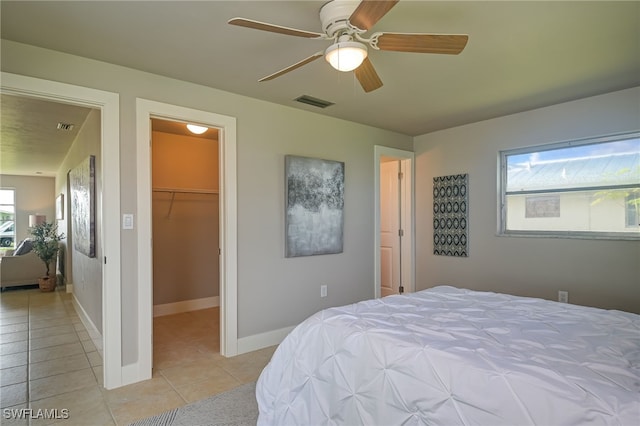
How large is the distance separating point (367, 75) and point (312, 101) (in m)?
1.36

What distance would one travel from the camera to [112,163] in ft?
8.50

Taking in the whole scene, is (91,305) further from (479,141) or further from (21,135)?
(479,141)

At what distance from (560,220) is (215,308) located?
4.37m

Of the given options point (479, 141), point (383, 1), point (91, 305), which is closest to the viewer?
→ point (383, 1)

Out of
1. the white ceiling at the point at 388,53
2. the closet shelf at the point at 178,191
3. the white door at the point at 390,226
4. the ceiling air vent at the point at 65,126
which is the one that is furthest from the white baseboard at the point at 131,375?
the white door at the point at 390,226

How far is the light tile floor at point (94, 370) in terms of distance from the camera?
7.55ft

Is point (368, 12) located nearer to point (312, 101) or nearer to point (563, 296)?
point (312, 101)

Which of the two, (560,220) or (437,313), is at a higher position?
(560,220)

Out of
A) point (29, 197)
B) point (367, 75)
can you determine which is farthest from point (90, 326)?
point (29, 197)

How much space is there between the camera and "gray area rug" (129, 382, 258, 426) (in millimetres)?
2111

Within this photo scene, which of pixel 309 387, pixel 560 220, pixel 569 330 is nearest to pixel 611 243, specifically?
pixel 560 220

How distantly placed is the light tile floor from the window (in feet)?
10.1

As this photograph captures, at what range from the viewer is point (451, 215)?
439cm

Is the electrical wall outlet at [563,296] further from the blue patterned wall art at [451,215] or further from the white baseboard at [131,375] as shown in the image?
the white baseboard at [131,375]
